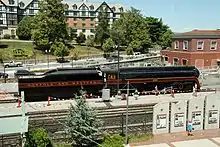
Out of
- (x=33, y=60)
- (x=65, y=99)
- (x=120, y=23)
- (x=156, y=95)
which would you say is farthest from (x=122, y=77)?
(x=120, y=23)

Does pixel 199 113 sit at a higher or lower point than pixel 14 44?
lower

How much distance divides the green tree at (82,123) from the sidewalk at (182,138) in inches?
120

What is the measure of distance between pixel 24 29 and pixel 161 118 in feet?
201

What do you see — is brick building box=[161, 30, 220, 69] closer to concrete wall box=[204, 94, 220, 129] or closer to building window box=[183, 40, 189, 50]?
building window box=[183, 40, 189, 50]

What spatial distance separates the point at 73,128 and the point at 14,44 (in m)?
55.2

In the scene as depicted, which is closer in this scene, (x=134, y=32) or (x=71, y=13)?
(x=134, y=32)

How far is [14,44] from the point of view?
6781 centimetres

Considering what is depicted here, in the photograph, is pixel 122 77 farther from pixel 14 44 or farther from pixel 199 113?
pixel 14 44

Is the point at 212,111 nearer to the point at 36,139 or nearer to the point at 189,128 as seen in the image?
the point at 189,128

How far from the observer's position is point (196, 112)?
70.6 feet

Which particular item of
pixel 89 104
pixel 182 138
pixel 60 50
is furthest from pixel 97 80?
pixel 60 50

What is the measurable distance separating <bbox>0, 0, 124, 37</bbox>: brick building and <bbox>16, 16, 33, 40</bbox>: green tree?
6402 mm

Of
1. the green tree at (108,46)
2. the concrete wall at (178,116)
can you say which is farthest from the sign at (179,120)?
the green tree at (108,46)

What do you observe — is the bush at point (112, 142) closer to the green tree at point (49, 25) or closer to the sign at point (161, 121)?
the sign at point (161, 121)
